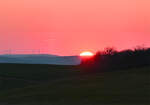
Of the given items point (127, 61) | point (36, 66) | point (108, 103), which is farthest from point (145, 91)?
point (36, 66)

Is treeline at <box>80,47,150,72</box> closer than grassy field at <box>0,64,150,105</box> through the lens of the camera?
No

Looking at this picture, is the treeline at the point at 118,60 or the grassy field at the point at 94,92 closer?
the grassy field at the point at 94,92

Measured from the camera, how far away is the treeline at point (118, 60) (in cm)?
4366

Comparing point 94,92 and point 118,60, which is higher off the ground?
point 118,60

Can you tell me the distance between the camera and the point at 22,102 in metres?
24.7

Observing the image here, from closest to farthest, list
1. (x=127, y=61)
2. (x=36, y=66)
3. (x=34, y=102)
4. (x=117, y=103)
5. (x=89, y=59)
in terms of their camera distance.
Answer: (x=117, y=103) → (x=34, y=102) → (x=127, y=61) → (x=89, y=59) → (x=36, y=66)

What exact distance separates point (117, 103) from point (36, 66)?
3544 centimetres

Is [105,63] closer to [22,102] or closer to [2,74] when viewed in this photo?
[2,74]

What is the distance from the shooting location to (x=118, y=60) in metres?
44.6

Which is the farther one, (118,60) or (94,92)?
(118,60)

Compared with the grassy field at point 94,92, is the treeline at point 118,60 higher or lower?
higher

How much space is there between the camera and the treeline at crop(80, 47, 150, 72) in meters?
43.7

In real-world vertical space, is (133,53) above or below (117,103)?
above

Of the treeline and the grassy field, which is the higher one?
the treeline
